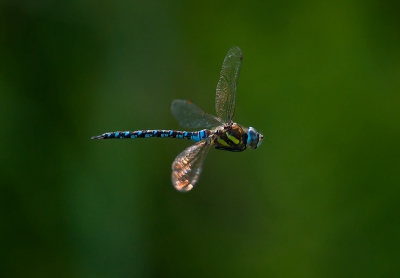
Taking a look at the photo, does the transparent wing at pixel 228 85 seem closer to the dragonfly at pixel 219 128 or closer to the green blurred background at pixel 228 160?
the dragonfly at pixel 219 128

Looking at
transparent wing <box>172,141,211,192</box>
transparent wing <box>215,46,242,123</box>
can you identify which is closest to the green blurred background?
transparent wing <box>215,46,242,123</box>

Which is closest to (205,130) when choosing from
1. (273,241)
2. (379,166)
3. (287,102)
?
(287,102)

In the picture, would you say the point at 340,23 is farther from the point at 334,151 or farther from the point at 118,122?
the point at 118,122

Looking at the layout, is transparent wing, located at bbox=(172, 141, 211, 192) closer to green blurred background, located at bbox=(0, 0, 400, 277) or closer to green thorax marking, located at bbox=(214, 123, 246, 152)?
green thorax marking, located at bbox=(214, 123, 246, 152)

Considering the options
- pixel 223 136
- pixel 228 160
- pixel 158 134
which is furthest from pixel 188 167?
pixel 228 160

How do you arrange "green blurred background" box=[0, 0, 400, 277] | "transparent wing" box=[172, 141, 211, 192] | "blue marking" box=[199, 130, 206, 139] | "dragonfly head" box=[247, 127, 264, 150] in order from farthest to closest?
"green blurred background" box=[0, 0, 400, 277] → "blue marking" box=[199, 130, 206, 139] → "dragonfly head" box=[247, 127, 264, 150] → "transparent wing" box=[172, 141, 211, 192]

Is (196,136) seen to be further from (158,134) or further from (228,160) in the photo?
(228,160)
